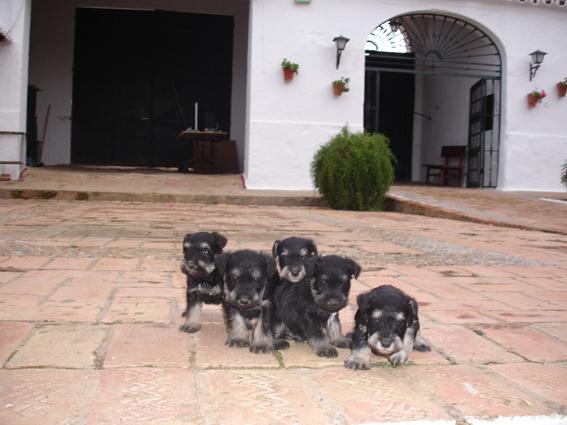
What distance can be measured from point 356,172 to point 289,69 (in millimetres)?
3593

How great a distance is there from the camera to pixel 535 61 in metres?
13.7

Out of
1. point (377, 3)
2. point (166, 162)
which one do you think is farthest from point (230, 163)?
point (377, 3)

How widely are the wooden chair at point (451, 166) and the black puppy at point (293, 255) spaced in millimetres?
13535

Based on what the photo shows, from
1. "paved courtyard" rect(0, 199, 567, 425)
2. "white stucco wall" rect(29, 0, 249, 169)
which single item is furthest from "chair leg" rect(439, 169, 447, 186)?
"paved courtyard" rect(0, 199, 567, 425)

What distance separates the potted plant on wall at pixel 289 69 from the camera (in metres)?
12.6

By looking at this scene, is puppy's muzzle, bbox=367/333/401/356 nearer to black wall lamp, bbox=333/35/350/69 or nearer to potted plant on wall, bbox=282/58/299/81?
potted plant on wall, bbox=282/58/299/81

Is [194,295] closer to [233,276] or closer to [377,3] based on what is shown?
[233,276]

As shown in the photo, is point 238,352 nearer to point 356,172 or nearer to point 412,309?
point 412,309

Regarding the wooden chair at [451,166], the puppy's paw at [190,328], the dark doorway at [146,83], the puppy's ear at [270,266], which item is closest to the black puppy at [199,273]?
the puppy's paw at [190,328]

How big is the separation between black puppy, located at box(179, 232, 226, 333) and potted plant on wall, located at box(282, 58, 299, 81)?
10282 mm

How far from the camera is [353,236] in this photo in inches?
262

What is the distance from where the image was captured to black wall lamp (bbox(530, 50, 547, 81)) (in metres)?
13.7

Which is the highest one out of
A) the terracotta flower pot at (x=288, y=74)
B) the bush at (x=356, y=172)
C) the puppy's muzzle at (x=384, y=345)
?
the terracotta flower pot at (x=288, y=74)

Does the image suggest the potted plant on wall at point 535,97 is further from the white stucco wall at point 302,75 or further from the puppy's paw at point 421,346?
the puppy's paw at point 421,346
